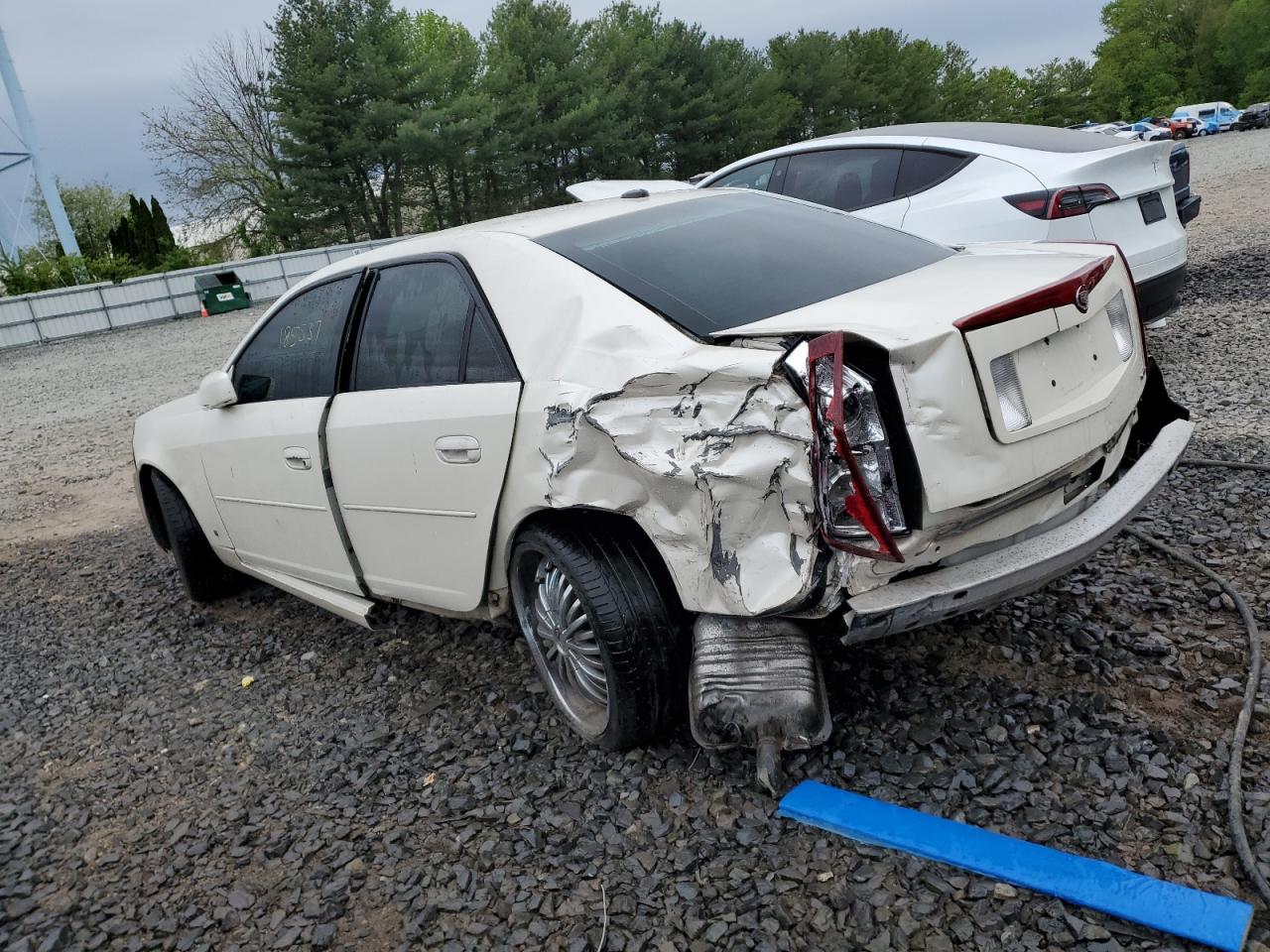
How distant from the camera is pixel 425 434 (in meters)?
2.96

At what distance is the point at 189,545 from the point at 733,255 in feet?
10.2

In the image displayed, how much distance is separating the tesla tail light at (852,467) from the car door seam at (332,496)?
1.95m

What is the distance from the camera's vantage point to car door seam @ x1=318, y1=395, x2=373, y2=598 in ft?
11.2

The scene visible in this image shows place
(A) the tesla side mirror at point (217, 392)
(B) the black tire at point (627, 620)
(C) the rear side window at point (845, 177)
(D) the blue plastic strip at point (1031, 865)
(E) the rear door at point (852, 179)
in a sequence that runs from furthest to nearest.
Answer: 1. (C) the rear side window at point (845, 177)
2. (E) the rear door at point (852, 179)
3. (A) the tesla side mirror at point (217, 392)
4. (B) the black tire at point (627, 620)
5. (D) the blue plastic strip at point (1031, 865)

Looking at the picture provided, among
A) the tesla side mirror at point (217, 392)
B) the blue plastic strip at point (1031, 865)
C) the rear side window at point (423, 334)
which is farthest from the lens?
the tesla side mirror at point (217, 392)

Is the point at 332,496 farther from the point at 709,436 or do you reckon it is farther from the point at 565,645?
the point at 709,436

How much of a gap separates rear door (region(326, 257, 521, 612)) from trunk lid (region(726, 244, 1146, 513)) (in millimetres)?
852

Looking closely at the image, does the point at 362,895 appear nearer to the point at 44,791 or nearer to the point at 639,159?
the point at 44,791

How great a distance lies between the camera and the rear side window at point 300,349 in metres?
3.53

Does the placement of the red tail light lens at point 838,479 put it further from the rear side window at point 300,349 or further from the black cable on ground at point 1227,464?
the black cable on ground at point 1227,464

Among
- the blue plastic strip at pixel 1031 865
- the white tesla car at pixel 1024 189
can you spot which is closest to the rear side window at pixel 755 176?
the white tesla car at pixel 1024 189

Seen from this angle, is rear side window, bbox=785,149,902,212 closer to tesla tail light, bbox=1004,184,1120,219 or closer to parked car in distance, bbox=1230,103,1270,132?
tesla tail light, bbox=1004,184,1120,219

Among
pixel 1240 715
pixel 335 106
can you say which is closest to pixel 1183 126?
pixel 335 106

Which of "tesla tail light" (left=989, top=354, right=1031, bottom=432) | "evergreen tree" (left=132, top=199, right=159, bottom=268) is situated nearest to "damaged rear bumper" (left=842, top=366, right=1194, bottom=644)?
"tesla tail light" (left=989, top=354, right=1031, bottom=432)
